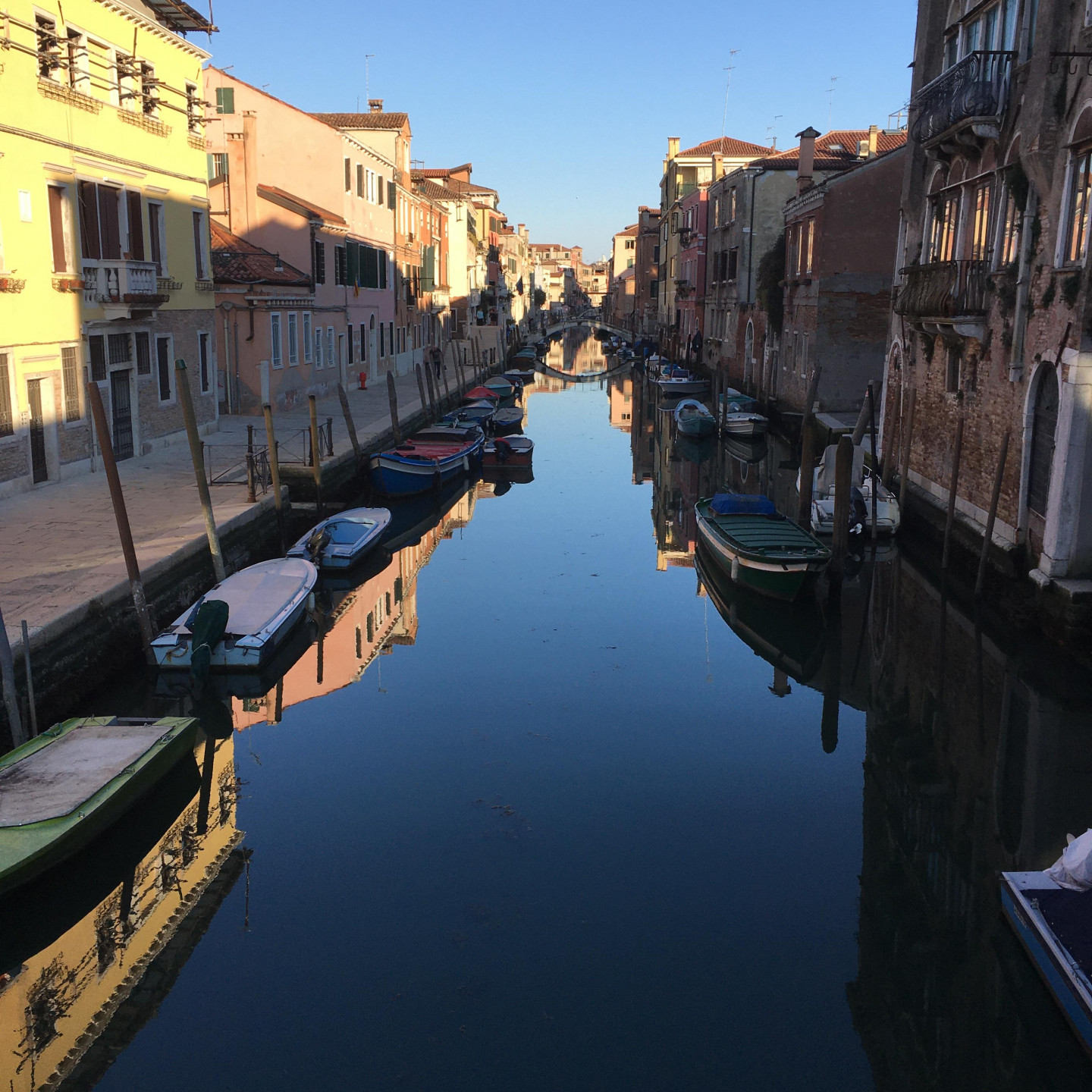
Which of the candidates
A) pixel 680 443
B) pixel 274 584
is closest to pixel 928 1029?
pixel 274 584

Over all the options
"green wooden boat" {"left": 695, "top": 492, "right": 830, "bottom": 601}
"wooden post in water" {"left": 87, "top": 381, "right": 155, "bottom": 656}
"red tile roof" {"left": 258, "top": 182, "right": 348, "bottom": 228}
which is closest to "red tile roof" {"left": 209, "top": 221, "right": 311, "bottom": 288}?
"red tile roof" {"left": 258, "top": 182, "right": 348, "bottom": 228}

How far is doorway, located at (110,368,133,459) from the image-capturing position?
18906 mm

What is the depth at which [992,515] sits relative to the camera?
1360cm

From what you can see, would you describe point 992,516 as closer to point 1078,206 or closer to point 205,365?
point 1078,206

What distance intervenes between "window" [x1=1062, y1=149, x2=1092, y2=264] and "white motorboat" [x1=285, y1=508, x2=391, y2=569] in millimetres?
10770

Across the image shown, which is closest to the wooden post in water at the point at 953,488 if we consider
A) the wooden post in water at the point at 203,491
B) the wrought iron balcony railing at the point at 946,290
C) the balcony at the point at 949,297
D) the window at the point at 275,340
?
the balcony at the point at 949,297

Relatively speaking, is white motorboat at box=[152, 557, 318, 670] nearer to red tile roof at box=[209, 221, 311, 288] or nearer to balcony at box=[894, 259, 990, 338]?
balcony at box=[894, 259, 990, 338]

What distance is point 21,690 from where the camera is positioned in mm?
9312

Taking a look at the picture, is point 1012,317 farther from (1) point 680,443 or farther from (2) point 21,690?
(1) point 680,443

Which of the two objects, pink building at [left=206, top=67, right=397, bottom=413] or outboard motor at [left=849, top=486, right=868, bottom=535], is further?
pink building at [left=206, top=67, right=397, bottom=413]

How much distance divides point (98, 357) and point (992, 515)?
14751mm

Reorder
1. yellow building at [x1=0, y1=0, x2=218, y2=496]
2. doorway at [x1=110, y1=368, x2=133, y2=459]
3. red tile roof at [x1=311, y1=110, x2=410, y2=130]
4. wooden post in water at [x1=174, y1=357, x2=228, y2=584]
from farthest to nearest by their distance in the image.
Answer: red tile roof at [x1=311, y1=110, x2=410, y2=130]
doorway at [x1=110, y1=368, x2=133, y2=459]
yellow building at [x1=0, y1=0, x2=218, y2=496]
wooden post in water at [x1=174, y1=357, x2=228, y2=584]

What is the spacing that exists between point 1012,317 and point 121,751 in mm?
12782

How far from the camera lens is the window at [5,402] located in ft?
49.9
